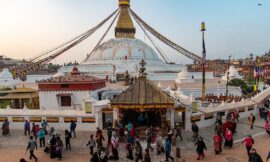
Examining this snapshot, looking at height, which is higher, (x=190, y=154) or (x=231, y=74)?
(x=231, y=74)

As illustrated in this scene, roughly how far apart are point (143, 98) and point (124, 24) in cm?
3592

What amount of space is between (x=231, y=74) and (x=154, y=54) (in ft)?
47.5

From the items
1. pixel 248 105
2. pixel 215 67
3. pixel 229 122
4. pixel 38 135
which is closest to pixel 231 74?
pixel 215 67

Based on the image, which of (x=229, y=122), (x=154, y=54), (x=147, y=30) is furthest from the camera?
(x=154, y=54)

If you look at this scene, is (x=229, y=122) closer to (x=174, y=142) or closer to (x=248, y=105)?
(x=174, y=142)

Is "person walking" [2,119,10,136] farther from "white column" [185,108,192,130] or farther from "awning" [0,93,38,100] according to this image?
"white column" [185,108,192,130]

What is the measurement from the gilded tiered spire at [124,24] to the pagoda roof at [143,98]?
34.5m

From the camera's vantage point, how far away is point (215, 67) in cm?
3250

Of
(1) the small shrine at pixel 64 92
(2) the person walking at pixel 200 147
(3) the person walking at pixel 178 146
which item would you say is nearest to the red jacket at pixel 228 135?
(2) the person walking at pixel 200 147

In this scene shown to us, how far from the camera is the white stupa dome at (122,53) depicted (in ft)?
135

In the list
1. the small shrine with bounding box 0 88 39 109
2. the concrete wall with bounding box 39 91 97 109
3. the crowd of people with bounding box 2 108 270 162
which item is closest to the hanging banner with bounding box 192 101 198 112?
the crowd of people with bounding box 2 108 270 162

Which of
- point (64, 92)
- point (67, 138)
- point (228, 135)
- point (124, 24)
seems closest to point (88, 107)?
point (67, 138)

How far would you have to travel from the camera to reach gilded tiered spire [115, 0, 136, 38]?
4422cm

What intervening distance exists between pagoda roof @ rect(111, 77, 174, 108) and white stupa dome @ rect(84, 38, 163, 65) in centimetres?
2789
